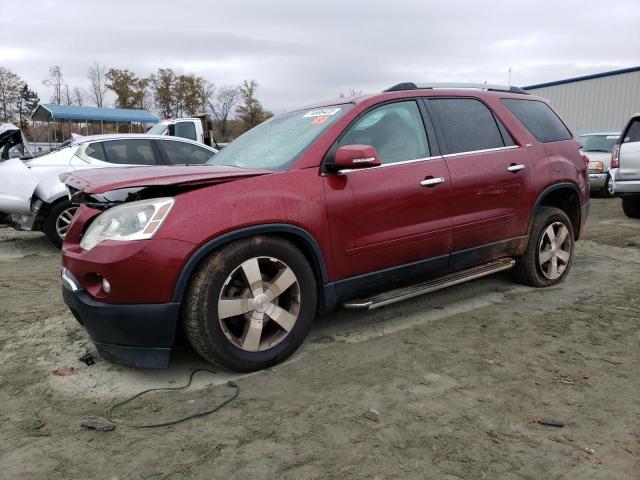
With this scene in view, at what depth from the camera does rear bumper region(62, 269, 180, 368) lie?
2848 millimetres

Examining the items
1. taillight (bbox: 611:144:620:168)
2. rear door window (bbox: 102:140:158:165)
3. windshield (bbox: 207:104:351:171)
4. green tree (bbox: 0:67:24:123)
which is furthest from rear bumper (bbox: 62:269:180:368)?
green tree (bbox: 0:67:24:123)

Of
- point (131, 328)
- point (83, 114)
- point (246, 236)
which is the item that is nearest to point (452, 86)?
point (246, 236)

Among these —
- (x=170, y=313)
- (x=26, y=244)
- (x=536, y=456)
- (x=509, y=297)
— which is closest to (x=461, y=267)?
(x=509, y=297)

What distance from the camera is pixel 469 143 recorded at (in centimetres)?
418

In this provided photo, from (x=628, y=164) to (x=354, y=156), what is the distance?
7603mm

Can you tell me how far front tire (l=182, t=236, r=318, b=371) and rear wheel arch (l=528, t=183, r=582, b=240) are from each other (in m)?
2.56

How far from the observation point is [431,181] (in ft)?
12.4

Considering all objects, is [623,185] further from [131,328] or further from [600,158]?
[131,328]

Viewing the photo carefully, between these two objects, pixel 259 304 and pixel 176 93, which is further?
pixel 176 93

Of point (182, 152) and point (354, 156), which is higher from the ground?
point (182, 152)

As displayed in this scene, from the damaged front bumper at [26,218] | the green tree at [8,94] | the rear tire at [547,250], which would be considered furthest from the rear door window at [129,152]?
the green tree at [8,94]

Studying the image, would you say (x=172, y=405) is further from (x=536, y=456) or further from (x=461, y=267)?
(x=461, y=267)

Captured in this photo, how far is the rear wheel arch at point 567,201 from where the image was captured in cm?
479

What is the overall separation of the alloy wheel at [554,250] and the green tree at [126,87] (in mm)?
45156
